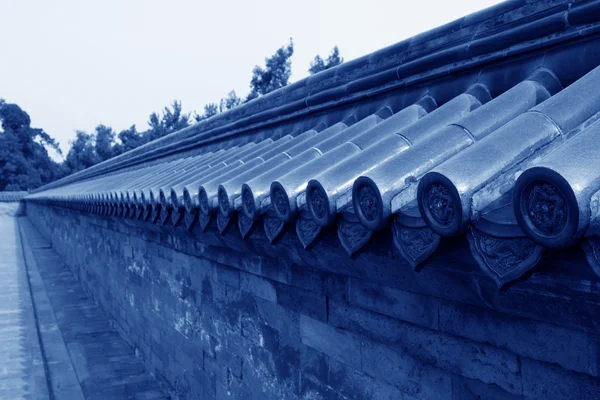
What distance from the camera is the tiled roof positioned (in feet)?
3.83

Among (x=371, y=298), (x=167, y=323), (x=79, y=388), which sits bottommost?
(x=79, y=388)

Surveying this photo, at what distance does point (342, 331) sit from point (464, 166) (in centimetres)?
142

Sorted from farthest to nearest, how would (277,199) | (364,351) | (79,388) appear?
(79,388) → (364,351) → (277,199)

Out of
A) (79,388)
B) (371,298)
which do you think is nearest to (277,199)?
(371,298)

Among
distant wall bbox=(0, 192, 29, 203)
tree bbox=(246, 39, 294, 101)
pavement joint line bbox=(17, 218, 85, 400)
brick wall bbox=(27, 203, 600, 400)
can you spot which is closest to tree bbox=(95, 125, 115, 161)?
distant wall bbox=(0, 192, 29, 203)

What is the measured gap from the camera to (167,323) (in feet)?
17.5

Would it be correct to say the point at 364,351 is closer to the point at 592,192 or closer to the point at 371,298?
the point at 371,298

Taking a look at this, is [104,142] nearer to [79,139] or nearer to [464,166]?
[79,139]

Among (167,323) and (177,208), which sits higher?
(177,208)

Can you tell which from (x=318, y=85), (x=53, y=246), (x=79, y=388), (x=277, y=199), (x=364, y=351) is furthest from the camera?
(x=53, y=246)

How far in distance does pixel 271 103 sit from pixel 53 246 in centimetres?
1671

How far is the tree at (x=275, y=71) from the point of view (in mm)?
37031

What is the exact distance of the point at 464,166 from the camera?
4.79 feet

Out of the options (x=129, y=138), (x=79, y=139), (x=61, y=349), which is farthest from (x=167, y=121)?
(x=61, y=349)
